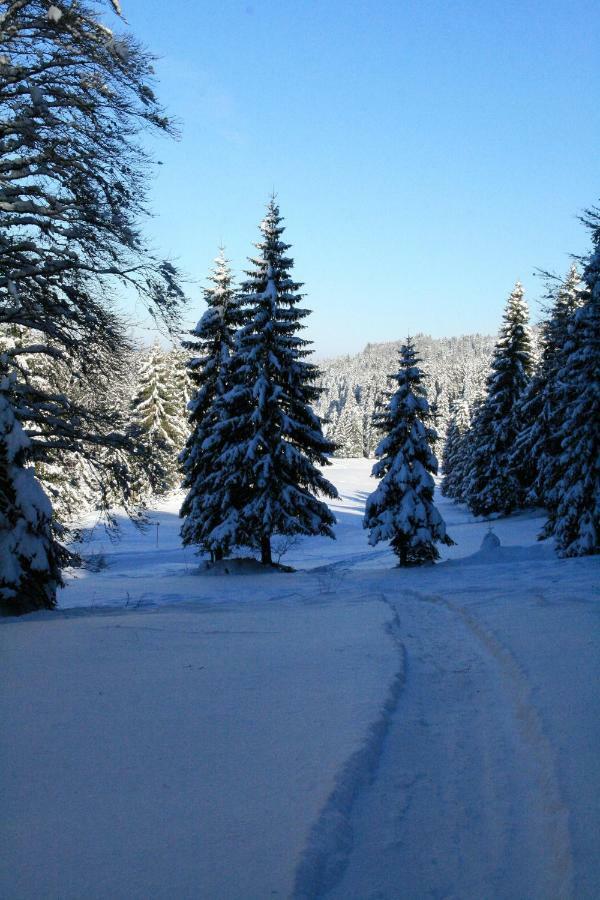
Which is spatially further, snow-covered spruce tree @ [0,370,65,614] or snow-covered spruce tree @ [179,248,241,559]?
snow-covered spruce tree @ [179,248,241,559]

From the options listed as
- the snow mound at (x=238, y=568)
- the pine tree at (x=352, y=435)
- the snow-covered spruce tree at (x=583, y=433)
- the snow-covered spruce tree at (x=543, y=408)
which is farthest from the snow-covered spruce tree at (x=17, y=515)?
the pine tree at (x=352, y=435)

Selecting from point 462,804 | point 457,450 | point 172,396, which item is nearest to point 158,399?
point 172,396

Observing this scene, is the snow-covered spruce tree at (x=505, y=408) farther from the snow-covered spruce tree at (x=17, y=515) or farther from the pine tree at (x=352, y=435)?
the pine tree at (x=352, y=435)

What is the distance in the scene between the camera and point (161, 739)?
3.86 meters

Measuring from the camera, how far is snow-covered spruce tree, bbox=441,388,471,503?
5188 centimetres

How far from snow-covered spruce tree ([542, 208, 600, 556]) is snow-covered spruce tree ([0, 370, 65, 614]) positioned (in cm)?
1577

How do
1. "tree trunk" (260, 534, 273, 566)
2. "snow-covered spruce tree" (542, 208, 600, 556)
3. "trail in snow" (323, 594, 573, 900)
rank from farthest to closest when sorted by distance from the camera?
"tree trunk" (260, 534, 273, 566)
"snow-covered spruce tree" (542, 208, 600, 556)
"trail in snow" (323, 594, 573, 900)

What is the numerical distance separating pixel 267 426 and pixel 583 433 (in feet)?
34.1

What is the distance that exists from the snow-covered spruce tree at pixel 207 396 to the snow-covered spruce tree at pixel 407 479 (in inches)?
219

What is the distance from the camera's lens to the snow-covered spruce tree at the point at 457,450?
5188cm

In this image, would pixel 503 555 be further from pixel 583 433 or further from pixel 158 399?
pixel 158 399

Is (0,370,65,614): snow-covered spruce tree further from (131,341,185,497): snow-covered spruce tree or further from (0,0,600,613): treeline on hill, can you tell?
(131,341,185,497): snow-covered spruce tree

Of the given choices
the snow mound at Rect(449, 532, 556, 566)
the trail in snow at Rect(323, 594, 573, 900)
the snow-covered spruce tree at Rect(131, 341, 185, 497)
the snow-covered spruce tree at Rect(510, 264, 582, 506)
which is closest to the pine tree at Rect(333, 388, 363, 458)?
the snow-covered spruce tree at Rect(131, 341, 185, 497)

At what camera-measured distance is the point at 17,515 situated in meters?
7.61
